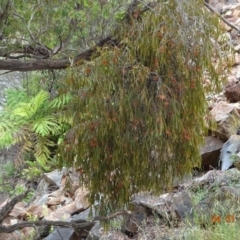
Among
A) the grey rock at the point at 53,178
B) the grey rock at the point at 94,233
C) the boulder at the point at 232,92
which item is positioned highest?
the boulder at the point at 232,92

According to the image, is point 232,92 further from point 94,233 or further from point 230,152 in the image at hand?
point 94,233

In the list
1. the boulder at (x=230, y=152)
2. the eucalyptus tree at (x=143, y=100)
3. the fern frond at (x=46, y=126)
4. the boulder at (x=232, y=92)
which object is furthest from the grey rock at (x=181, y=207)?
the fern frond at (x=46, y=126)

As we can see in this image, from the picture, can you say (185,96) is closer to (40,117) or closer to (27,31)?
(27,31)

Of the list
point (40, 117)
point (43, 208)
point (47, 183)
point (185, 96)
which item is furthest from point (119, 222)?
point (40, 117)

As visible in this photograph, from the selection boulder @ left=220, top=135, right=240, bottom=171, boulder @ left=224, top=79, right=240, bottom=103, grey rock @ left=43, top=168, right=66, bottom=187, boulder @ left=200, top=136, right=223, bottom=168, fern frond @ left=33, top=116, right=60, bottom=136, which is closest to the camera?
boulder @ left=220, top=135, right=240, bottom=171

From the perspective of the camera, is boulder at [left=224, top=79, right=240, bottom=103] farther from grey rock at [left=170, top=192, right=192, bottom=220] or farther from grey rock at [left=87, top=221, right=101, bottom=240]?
→ grey rock at [left=87, top=221, right=101, bottom=240]

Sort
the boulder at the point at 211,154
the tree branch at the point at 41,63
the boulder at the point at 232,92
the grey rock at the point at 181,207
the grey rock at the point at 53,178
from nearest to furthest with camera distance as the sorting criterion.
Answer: the tree branch at the point at 41,63
the grey rock at the point at 181,207
the boulder at the point at 211,154
the boulder at the point at 232,92
the grey rock at the point at 53,178

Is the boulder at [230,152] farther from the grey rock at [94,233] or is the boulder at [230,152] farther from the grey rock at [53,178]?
the grey rock at [53,178]

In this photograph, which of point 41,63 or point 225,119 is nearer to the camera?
point 41,63

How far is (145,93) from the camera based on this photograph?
3398 mm

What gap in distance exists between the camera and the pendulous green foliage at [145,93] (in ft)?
11.2

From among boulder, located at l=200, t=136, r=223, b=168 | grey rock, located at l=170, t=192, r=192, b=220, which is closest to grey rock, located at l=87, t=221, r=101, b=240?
grey rock, located at l=170, t=192, r=192, b=220

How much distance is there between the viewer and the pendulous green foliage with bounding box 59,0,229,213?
342 cm

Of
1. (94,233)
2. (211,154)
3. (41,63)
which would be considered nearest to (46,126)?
(211,154)
